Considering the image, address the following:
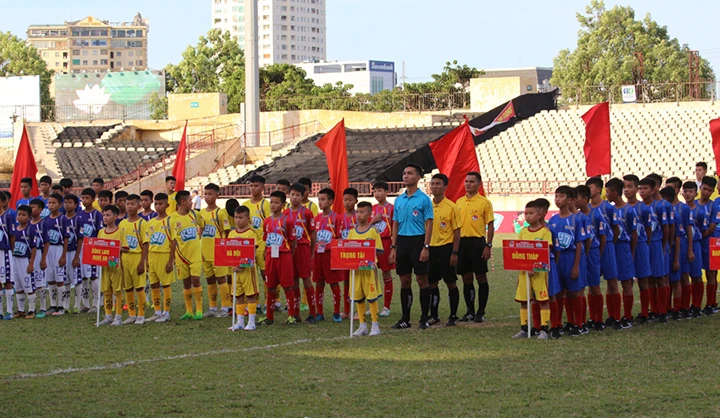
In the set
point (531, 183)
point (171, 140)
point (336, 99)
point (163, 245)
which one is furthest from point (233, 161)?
point (163, 245)

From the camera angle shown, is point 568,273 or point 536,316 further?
point 536,316

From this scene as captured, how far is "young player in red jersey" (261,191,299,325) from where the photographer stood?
13125mm

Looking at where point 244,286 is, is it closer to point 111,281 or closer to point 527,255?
point 111,281

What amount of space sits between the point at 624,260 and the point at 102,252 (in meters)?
6.86

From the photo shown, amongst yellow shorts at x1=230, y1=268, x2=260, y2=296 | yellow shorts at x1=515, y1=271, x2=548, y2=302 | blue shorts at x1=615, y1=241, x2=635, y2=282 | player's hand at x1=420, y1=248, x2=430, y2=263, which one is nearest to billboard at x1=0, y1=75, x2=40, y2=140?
yellow shorts at x1=230, y1=268, x2=260, y2=296

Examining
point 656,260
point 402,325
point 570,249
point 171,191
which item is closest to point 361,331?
point 402,325

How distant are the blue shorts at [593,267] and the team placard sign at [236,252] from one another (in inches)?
164

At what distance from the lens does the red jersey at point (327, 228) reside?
1355cm

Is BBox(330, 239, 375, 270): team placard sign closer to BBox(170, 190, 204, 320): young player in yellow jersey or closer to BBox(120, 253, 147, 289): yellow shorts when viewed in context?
BBox(170, 190, 204, 320): young player in yellow jersey

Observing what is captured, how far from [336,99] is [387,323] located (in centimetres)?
4864

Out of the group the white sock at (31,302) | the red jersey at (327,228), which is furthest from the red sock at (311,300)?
the white sock at (31,302)

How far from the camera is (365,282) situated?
12.2 m

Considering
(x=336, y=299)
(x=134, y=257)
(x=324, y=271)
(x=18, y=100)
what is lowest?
(x=336, y=299)

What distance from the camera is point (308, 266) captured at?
13.6 metres
